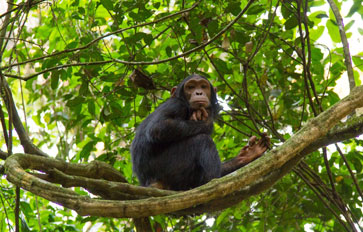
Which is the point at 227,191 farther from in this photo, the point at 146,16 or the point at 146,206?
the point at 146,16

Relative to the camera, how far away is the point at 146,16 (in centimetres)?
521

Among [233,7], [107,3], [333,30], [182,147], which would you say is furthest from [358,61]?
[107,3]

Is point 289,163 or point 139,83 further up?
point 139,83

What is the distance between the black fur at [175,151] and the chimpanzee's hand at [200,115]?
82 mm

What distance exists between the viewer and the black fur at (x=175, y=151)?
5.42 m

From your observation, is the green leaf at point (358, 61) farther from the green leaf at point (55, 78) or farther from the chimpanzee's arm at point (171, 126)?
the green leaf at point (55, 78)

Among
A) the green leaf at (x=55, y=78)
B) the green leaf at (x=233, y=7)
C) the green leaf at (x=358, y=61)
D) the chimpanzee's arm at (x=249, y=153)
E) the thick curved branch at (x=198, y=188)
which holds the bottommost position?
the thick curved branch at (x=198, y=188)

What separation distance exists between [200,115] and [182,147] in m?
0.50

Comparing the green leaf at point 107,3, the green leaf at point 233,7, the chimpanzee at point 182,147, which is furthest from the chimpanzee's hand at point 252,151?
the green leaf at point 107,3

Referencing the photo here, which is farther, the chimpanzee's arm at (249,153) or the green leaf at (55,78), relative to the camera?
the chimpanzee's arm at (249,153)

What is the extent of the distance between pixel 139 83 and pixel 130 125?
170 cm

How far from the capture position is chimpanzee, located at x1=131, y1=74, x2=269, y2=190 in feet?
17.9

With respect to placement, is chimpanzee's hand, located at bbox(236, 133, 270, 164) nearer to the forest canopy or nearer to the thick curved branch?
the forest canopy

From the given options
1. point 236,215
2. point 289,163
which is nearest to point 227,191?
point 289,163
